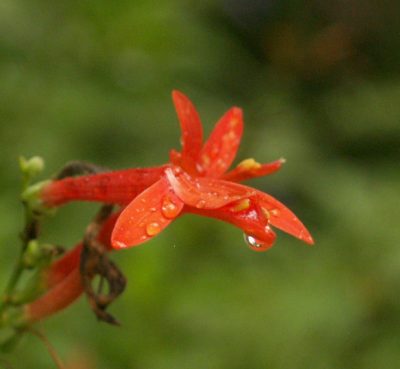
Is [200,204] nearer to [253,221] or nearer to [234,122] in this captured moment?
[253,221]

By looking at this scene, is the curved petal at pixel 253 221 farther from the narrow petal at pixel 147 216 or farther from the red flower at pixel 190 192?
the narrow petal at pixel 147 216

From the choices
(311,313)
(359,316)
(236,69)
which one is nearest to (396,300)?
(359,316)

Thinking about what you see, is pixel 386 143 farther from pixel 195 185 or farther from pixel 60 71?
pixel 195 185

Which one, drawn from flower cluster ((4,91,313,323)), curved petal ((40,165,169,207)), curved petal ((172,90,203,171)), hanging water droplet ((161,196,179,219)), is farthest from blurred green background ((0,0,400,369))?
hanging water droplet ((161,196,179,219))

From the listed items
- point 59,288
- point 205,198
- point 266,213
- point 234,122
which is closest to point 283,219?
point 266,213

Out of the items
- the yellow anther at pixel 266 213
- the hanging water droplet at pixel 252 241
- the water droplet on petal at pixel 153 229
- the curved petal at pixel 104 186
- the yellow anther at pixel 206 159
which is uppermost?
the yellow anther at pixel 266 213

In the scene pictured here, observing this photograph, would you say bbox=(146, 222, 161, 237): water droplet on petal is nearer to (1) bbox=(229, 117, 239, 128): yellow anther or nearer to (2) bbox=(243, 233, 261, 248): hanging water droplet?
(2) bbox=(243, 233, 261, 248): hanging water droplet

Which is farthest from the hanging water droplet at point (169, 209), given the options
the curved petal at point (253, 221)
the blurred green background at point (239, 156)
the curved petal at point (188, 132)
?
the blurred green background at point (239, 156)
